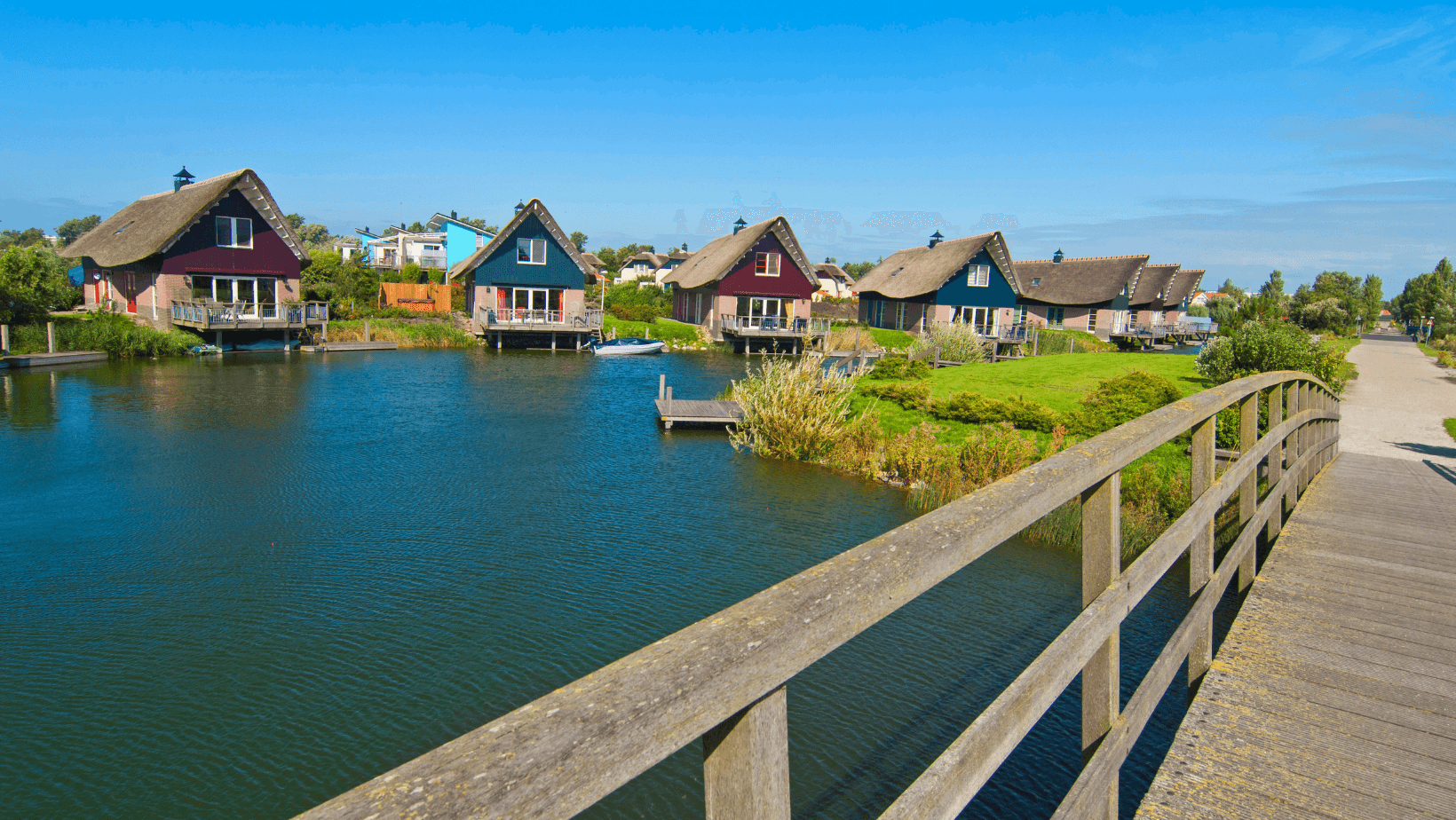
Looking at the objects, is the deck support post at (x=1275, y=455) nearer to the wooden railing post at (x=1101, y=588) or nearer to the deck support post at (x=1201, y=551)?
the deck support post at (x=1201, y=551)

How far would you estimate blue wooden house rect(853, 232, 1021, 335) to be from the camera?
4906 centimetres

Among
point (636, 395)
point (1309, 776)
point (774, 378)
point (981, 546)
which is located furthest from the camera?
point (636, 395)

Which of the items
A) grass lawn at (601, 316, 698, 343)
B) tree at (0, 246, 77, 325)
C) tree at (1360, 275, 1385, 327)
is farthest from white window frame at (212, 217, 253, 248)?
tree at (1360, 275, 1385, 327)

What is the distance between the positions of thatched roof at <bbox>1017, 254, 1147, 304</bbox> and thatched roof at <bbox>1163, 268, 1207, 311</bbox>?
863cm

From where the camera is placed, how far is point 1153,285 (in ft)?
200

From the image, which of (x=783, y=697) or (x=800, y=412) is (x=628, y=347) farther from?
(x=783, y=697)

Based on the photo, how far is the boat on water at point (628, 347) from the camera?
4325 cm

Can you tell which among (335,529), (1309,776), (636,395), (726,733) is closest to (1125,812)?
(1309,776)

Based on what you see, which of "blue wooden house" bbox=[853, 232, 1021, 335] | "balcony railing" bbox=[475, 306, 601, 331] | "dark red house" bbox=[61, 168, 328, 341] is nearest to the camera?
"dark red house" bbox=[61, 168, 328, 341]

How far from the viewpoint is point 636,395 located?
93.6 ft

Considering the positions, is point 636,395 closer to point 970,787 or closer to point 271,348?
point 271,348

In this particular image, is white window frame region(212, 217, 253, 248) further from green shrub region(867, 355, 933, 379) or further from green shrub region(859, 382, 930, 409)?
green shrub region(859, 382, 930, 409)

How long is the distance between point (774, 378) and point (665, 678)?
18.1m

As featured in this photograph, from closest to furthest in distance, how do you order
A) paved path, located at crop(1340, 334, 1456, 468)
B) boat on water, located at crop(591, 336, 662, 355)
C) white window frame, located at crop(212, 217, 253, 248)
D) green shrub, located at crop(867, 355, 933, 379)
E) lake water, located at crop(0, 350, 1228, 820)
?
lake water, located at crop(0, 350, 1228, 820) < paved path, located at crop(1340, 334, 1456, 468) < green shrub, located at crop(867, 355, 933, 379) < white window frame, located at crop(212, 217, 253, 248) < boat on water, located at crop(591, 336, 662, 355)
